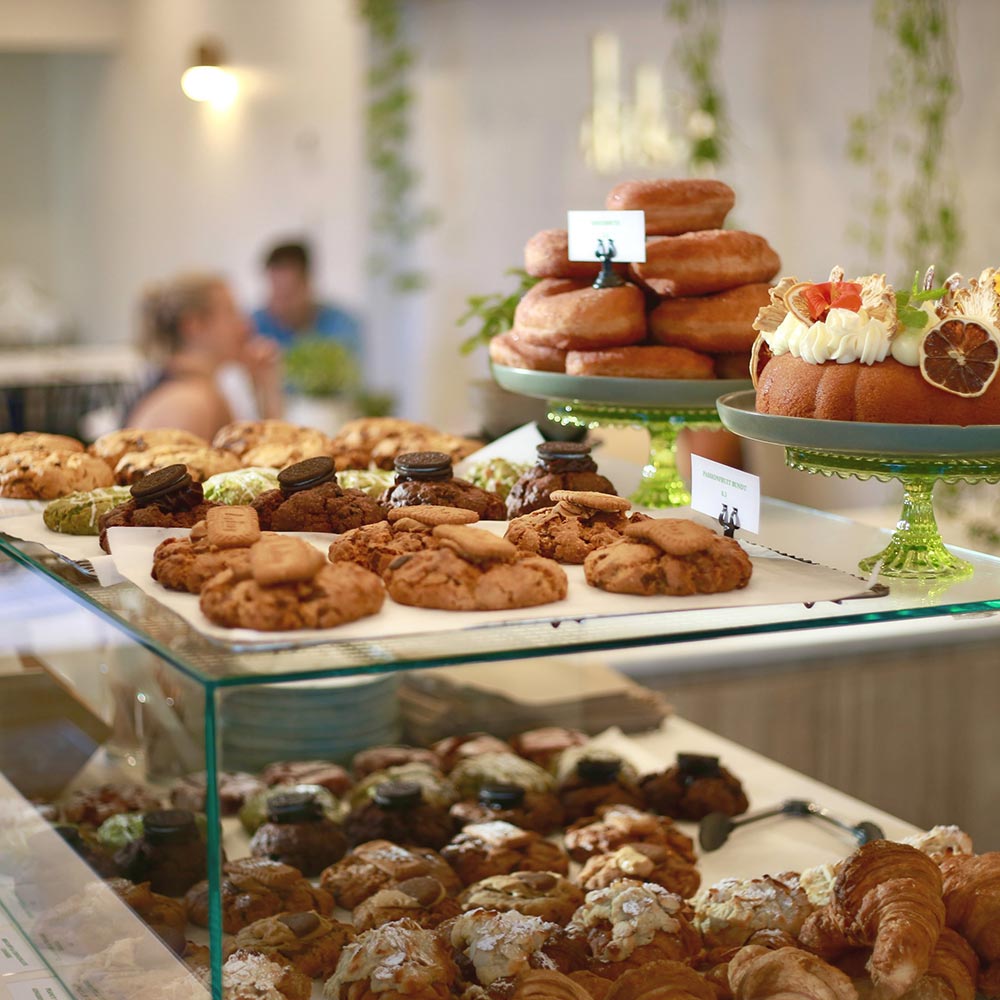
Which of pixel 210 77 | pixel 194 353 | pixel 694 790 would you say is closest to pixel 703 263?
pixel 694 790

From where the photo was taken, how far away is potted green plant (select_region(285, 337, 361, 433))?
5.12m

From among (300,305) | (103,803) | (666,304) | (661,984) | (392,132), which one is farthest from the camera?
(300,305)

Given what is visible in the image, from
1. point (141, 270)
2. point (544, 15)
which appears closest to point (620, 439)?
point (544, 15)

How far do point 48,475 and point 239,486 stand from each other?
0.22m

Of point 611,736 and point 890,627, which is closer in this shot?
point 611,736

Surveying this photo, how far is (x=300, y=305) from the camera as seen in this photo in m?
6.27

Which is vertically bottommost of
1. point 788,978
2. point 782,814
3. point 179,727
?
point 782,814

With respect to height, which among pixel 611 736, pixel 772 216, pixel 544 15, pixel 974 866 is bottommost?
pixel 611 736

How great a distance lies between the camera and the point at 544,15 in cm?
512

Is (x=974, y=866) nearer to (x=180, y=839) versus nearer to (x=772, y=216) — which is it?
(x=180, y=839)

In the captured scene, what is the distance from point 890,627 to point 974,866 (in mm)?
1318

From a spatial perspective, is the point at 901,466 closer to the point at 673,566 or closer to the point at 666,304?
the point at 673,566

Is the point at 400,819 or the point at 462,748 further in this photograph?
the point at 462,748

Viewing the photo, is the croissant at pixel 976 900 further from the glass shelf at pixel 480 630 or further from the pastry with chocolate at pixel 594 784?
the pastry with chocolate at pixel 594 784
